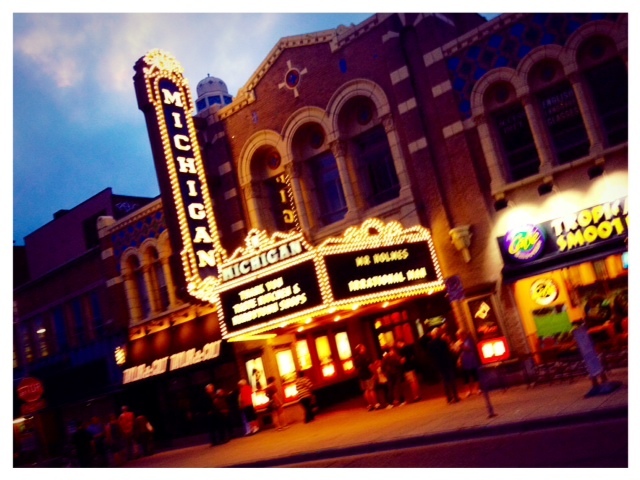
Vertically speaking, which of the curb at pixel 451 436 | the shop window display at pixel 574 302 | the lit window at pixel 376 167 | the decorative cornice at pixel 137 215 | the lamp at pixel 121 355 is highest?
the decorative cornice at pixel 137 215

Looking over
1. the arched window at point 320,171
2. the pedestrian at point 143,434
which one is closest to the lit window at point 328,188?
the arched window at point 320,171

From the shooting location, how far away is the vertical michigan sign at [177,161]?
61.2 feet

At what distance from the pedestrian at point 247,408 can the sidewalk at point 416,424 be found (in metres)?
0.76

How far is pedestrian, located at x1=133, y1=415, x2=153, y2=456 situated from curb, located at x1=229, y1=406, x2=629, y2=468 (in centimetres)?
651

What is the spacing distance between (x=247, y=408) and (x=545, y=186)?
1000 cm

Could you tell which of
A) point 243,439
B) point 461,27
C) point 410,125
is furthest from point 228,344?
point 461,27

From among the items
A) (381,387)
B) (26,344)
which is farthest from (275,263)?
(26,344)

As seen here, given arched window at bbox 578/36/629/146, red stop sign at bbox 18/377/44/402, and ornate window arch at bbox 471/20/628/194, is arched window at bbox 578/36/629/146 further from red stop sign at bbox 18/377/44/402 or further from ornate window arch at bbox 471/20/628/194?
red stop sign at bbox 18/377/44/402

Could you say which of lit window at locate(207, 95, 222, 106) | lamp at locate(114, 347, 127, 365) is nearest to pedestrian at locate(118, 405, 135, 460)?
lamp at locate(114, 347, 127, 365)

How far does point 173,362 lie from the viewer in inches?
838

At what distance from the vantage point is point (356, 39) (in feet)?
59.6

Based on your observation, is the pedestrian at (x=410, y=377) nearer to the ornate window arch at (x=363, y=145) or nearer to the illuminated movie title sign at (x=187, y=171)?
the ornate window arch at (x=363, y=145)

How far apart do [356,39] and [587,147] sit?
275 inches

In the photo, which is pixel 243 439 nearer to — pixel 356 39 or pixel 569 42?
pixel 356 39
